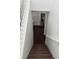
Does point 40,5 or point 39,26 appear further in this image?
point 39,26

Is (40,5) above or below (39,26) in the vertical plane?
above

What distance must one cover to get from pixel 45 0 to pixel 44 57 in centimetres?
273

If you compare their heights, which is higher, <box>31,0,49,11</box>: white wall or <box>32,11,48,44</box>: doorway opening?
<box>31,0,49,11</box>: white wall

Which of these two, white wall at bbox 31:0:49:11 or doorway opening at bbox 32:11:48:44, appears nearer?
white wall at bbox 31:0:49:11

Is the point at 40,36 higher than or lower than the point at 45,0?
lower

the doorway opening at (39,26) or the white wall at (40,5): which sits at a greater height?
the white wall at (40,5)

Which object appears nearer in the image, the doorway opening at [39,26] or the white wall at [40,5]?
the white wall at [40,5]
